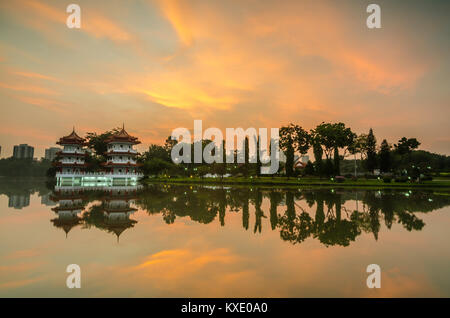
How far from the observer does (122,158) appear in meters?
52.8

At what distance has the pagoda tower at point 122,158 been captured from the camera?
2005 inches

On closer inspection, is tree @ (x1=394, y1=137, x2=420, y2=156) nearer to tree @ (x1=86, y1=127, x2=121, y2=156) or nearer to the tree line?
the tree line

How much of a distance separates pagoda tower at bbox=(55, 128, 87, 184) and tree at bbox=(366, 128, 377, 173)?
71.5 meters

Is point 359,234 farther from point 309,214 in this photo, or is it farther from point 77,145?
point 77,145

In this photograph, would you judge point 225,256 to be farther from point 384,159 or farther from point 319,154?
point 384,159

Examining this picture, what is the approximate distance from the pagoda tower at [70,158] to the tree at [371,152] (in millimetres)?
71464

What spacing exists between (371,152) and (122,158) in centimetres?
6383

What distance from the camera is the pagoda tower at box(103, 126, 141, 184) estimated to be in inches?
2005

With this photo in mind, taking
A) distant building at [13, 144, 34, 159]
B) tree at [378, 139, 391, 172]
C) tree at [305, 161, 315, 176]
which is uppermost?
distant building at [13, 144, 34, 159]

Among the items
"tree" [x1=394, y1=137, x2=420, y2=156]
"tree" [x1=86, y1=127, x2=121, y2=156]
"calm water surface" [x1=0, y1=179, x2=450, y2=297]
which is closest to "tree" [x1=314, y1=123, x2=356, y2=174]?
"tree" [x1=394, y1=137, x2=420, y2=156]

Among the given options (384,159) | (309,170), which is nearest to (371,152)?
(384,159)

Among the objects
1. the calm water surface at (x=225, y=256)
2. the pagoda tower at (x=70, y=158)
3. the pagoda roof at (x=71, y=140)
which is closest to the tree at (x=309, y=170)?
the calm water surface at (x=225, y=256)

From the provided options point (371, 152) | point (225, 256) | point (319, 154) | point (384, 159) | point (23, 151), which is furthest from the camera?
point (23, 151)

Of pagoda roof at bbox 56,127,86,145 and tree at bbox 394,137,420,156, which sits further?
tree at bbox 394,137,420,156
